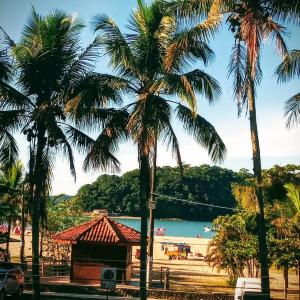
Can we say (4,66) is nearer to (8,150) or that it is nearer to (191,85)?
(8,150)

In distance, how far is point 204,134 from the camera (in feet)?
45.5

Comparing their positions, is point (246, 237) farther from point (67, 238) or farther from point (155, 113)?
point (155, 113)

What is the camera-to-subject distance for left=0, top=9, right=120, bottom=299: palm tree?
576 inches

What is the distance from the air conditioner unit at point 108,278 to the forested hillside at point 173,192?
331ft

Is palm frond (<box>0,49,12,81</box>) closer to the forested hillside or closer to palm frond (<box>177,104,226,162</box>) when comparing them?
palm frond (<box>177,104,226,162</box>)

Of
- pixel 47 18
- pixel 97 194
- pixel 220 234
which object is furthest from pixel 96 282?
pixel 97 194

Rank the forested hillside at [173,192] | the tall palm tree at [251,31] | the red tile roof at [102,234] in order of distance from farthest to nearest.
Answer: the forested hillside at [173,192], the red tile roof at [102,234], the tall palm tree at [251,31]

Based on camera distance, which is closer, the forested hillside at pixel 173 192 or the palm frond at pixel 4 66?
the palm frond at pixel 4 66

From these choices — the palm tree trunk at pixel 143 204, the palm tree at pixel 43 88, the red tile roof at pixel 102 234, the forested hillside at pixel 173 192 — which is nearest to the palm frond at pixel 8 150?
the palm tree at pixel 43 88

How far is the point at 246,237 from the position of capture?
21.9 m

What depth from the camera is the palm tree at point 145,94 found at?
43.5ft

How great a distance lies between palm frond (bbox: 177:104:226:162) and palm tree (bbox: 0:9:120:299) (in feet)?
10.1

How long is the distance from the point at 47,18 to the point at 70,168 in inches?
218

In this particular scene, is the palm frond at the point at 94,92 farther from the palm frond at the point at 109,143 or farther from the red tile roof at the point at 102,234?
the red tile roof at the point at 102,234
